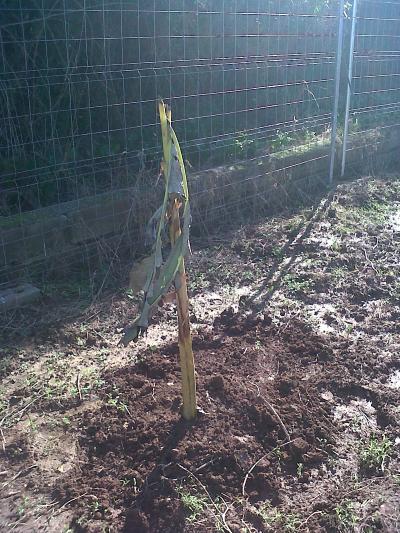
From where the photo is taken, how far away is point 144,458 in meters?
2.96

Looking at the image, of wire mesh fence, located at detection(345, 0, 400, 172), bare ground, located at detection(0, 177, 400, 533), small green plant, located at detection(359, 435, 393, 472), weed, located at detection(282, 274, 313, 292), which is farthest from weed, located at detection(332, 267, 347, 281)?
wire mesh fence, located at detection(345, 0, 400, 172)

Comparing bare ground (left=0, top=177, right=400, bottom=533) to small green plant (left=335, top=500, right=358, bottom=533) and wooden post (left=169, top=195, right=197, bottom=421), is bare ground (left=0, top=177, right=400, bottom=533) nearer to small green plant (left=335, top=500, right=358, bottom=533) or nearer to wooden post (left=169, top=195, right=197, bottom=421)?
small green plant (left=335, top=500, right=358, bottom=533)

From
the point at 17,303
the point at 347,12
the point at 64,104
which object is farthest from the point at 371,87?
the point at 17,303

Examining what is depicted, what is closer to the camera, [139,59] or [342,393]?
[342,393]

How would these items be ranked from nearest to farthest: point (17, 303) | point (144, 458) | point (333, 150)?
1. point (144, 458)
2. point (17, 303)
3. point (333, 150)

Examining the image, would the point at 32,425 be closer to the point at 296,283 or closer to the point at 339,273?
the point at 296,283

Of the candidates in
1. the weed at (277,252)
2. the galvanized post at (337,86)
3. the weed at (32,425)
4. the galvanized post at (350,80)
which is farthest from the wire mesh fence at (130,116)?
the weed at (32,425)

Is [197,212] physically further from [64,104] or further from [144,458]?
[144,458]

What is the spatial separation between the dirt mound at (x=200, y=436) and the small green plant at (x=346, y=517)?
0.75 feet

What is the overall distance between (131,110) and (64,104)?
773mm

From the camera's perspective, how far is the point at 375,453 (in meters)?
3.05

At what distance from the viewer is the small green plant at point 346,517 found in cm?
262

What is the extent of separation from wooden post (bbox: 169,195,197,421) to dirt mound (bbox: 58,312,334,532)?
0.36ft

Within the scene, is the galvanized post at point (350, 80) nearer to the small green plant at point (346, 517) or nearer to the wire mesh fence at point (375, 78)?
the wire mesh fence at point (375, 78)
